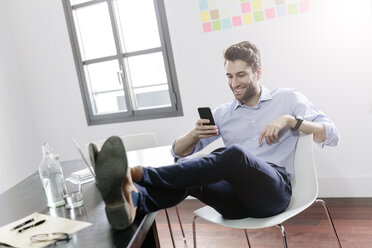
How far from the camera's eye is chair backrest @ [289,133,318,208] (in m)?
1.84

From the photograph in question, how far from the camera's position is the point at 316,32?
291 cm

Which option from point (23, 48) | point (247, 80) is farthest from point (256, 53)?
point (23, 48)

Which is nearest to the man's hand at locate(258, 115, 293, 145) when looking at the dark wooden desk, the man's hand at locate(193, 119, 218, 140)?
the man's hand at locate(193, 119, 218, 140)

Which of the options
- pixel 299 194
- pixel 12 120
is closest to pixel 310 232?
pixel 299 194

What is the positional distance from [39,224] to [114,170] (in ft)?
1.15

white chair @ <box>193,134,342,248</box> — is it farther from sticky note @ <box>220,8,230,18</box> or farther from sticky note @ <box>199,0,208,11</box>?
sticky note @ <box>199,0,208,11</box>

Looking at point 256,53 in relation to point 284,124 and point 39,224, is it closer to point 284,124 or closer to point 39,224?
point 284,124

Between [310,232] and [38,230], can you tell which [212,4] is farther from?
[38,230]

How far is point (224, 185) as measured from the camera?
1787 mm

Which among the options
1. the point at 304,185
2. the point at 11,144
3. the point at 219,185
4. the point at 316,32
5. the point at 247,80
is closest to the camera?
the point at 219,185

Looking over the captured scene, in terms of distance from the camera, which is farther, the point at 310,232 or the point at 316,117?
the point at 310,232

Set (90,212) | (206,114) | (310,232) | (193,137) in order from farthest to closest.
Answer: (310,232) < (193,137) < (206,114) < (90,212)

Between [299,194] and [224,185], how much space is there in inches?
14.8

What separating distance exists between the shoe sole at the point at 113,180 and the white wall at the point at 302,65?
208 cm
